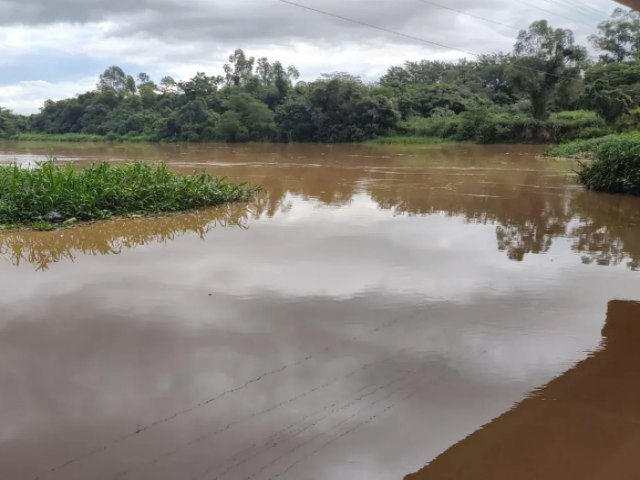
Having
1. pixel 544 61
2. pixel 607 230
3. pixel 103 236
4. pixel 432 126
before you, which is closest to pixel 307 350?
pixel 103 236

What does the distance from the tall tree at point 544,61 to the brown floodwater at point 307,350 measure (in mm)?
25732

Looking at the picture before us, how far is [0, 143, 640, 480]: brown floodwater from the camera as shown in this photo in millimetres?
3014

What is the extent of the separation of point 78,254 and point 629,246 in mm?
7293

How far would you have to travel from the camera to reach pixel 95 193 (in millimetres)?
9516

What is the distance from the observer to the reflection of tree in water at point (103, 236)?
7.28m

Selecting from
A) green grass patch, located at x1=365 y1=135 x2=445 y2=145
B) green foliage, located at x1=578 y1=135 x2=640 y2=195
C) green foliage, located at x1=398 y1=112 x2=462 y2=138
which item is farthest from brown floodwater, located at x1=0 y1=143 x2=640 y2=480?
green foliage, located at x1=398 y1=112 x2=462 y2=138

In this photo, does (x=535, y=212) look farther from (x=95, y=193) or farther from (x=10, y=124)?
(x=10, y=124)

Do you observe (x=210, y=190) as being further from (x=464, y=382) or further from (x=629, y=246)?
(x=464, y=382)

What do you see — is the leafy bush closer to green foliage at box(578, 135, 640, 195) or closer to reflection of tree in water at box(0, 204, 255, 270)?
reflection of tree in water at box(0, 204, 255, 270)

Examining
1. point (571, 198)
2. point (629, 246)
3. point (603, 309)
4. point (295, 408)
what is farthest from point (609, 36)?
point (295, 408)

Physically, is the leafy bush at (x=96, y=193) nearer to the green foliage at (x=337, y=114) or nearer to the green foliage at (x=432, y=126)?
the green foliage at (x=432, y=126)

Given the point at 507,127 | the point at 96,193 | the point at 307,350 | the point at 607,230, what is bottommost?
the point at 307,350

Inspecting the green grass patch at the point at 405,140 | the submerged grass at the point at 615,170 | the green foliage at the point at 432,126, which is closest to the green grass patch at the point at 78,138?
the green grass patch at the point at 405,140

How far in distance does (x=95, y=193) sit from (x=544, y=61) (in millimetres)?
28671
